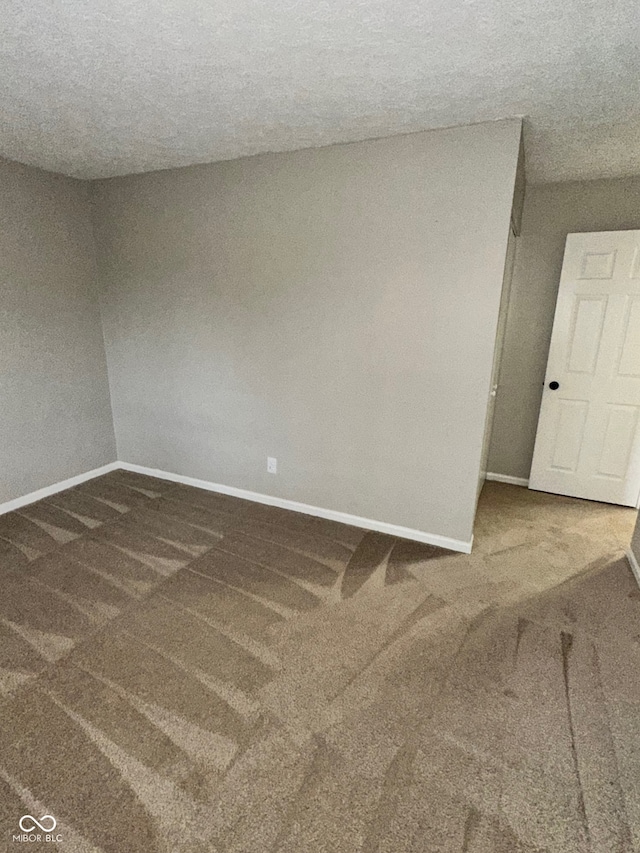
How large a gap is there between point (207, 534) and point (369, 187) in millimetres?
2391

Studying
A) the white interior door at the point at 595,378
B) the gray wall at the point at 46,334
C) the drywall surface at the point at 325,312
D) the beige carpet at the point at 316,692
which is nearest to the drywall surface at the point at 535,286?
the white interior door at the point at 595,378

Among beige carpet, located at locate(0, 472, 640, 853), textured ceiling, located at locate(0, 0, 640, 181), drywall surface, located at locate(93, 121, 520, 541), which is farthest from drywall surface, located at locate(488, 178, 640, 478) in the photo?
drywall surface, located at locate(93, 121, 520, 541)

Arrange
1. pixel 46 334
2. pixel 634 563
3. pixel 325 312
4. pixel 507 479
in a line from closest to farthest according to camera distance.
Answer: pixel 634 563, pixel 325 312, pixel 46 334, pixel 507 479

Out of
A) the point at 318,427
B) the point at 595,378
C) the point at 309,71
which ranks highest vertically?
the point at 309,71

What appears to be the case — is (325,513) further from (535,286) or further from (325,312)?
(535,286)

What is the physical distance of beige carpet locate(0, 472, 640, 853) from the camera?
4.05ft

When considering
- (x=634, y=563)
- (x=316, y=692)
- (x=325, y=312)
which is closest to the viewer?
(x=316, y=692)

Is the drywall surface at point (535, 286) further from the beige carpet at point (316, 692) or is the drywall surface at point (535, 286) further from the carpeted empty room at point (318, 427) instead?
the beige carpet at point (316, 692)

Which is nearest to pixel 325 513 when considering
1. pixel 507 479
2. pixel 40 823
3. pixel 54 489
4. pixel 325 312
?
pixel 325 312

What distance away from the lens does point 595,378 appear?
128 inches

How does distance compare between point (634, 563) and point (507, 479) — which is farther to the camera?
point (507, 479)

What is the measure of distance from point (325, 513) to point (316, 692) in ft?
4.66

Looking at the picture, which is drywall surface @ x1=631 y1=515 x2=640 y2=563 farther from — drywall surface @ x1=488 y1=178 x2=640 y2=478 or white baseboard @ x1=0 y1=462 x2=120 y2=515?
white baseboard @ x1=0 y1=462 x2=120 y2=515

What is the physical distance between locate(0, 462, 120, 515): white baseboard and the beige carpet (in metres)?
0.44
